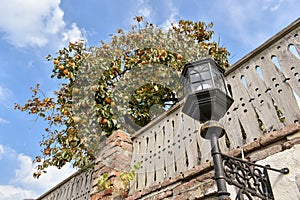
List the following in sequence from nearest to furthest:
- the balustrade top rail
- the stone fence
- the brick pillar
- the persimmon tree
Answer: the stone fence < the balustrade top rail < the brick pillar < the persimmon tree

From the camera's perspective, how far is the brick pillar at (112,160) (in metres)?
3.05

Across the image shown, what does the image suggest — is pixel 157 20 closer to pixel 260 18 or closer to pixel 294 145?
pixel 260 18

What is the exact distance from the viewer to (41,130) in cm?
467

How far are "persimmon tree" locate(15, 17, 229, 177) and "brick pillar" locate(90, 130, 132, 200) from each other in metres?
0.29

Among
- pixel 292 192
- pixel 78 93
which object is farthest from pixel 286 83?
pixel 78 93

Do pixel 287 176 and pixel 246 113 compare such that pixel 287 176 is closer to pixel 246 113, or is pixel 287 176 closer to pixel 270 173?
pixel 270 173

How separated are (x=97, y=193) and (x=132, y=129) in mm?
1216

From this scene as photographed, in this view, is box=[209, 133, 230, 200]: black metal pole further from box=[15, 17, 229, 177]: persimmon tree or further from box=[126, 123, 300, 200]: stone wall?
box=[15, 17, 229, 177]: persimmon tree

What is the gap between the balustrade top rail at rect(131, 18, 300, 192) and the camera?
1.99 meters

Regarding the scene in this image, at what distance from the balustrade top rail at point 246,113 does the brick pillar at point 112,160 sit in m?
0.27

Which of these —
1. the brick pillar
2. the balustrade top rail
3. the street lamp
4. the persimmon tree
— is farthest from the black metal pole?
the persimmon tree

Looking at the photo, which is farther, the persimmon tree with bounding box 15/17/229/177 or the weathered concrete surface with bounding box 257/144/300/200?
the persimmon tree with bounding box 15/17/229/177

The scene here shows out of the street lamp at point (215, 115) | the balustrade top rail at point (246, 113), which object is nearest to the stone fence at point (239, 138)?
the balustrade top rail at point (246, 113)

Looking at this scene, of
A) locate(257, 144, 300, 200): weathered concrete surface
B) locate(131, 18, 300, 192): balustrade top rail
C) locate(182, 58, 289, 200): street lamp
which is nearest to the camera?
locate(182, 58, 289, 200): street lamp
